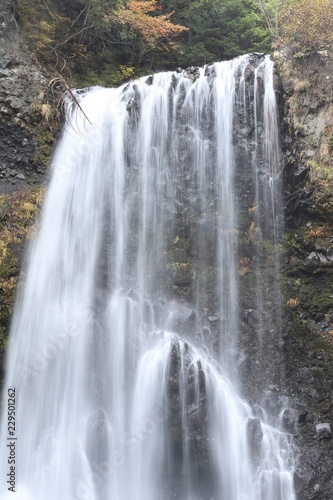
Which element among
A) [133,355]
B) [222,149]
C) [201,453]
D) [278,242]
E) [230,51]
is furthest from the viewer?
[230,51]

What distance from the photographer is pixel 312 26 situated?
8.45 meters

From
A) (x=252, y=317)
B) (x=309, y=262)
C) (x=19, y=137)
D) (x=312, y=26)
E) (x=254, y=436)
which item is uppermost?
(x=312, y=26)

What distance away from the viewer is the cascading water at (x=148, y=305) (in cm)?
602

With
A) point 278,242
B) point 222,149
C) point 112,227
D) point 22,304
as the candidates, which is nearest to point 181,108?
point 222,149

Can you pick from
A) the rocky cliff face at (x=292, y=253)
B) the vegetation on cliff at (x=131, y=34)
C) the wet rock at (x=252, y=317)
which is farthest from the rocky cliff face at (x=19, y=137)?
the wet rock at (x=252, y=317)

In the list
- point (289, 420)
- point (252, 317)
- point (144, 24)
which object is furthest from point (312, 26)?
point (289, 420)

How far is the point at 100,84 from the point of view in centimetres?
1223

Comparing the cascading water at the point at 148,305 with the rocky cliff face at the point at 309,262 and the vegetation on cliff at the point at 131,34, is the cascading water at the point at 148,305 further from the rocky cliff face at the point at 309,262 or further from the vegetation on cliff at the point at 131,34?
the vegetation on cliff at the point at 131,34

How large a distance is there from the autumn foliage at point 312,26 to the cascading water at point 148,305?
977mm

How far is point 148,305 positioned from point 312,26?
7.18m

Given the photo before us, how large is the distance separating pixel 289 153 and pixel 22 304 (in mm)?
6353

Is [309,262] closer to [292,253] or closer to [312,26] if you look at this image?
[292,253]

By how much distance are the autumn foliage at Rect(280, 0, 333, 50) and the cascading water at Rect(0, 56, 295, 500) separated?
98 cm

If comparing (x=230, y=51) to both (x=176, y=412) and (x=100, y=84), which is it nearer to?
(x=100, y=84)
